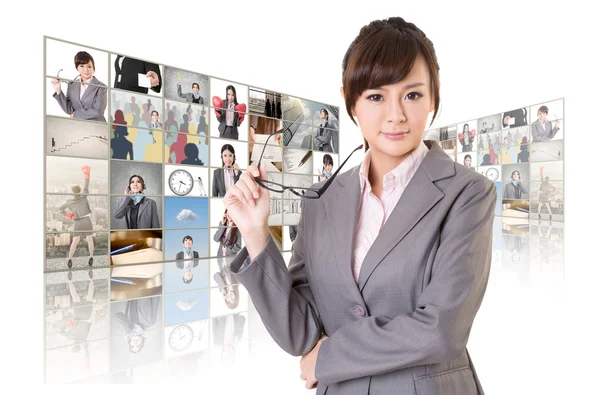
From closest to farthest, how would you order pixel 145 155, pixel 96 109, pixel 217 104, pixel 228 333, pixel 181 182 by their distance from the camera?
pixel 228 333, pixel 96 109, pixel 145 155, pixel 181 182, pixel 217 104

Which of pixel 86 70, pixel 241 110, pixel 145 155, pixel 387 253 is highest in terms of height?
pixel 86 70

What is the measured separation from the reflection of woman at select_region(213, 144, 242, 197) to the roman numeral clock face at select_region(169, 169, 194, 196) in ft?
1.41

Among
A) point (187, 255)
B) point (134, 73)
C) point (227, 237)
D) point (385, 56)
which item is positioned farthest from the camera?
point (227, 237)

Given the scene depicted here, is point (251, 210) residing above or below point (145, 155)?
below

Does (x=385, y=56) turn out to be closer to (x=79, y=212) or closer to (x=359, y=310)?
(x=359, y=310)

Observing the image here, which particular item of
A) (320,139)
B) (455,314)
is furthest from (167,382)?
(320,139)

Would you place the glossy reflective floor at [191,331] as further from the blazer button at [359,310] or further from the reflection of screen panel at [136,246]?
the blazer button at [359,310]

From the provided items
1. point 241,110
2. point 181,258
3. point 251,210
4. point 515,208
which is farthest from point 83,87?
point 515,208

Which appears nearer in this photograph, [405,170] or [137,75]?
[405,170]

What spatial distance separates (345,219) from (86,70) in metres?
5.63

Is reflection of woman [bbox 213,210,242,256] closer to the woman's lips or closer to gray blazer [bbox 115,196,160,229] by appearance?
gray blazer [bbox 115,196,160,229]


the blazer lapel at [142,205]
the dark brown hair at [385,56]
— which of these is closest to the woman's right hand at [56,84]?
the blazer lapel at [142,205]

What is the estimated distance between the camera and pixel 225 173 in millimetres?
6773

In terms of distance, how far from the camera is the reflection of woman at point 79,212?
5.33m
